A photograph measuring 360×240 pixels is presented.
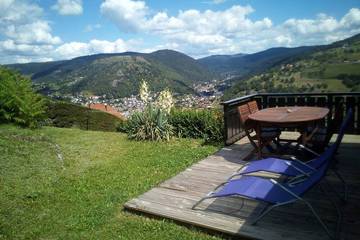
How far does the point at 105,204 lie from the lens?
5.12 metres

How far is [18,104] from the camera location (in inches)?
520

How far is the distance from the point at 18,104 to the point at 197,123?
7.68 metres

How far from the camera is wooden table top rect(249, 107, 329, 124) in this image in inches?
223

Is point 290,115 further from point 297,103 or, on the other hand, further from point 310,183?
point 310,183

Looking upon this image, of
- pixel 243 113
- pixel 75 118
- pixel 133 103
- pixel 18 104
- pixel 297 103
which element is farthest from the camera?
pixel 75 118

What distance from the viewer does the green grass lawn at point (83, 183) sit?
4.30 meters

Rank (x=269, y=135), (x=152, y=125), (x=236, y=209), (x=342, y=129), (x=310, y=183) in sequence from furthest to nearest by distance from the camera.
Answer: (x=152, y=125), (x=269, y=135), (x=236, y=209), (x=342, y=129), (x=310, y=183)

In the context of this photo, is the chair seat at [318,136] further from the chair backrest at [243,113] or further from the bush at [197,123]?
the bush at [197,123]

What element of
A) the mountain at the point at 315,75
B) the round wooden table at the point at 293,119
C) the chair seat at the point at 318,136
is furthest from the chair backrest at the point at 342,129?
the mountain at the point at 315,75

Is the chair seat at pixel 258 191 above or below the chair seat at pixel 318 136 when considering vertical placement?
below

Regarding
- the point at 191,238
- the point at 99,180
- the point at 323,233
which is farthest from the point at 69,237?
the point at 323,233

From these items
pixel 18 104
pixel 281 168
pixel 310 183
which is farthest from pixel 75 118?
pixel 310 183

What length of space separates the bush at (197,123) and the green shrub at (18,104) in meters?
6.30

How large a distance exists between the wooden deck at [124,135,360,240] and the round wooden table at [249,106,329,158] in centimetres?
92
